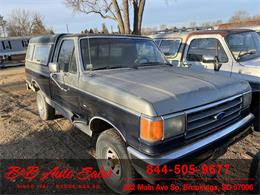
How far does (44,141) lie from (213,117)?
10.7ft

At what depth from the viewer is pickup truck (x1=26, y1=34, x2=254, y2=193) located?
225 centimetres

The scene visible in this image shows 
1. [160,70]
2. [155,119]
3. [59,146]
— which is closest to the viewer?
[155,119]

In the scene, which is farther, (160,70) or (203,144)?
(160,70)

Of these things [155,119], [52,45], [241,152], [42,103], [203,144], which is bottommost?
[241,152]

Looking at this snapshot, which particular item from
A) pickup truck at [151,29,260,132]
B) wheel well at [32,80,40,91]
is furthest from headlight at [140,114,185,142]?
wheel well at [32,80,40,91]

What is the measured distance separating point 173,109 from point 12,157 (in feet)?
9.92

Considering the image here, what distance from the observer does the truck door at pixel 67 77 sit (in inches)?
139

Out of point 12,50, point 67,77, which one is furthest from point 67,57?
point 12,50

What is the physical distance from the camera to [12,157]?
3.77 m

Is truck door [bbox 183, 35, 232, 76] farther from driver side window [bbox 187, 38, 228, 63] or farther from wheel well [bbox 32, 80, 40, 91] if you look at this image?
wheel well [bbox 32, 80, 40, 91]

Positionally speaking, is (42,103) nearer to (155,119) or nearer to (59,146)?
(59,146)

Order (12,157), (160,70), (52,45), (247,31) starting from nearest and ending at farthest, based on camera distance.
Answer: (160,70)
(12,157)
(52,45)
(247,31)

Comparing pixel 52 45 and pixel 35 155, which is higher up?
pixel 52 45

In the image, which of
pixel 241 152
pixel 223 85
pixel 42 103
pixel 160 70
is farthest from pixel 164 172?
pixel 42 103
